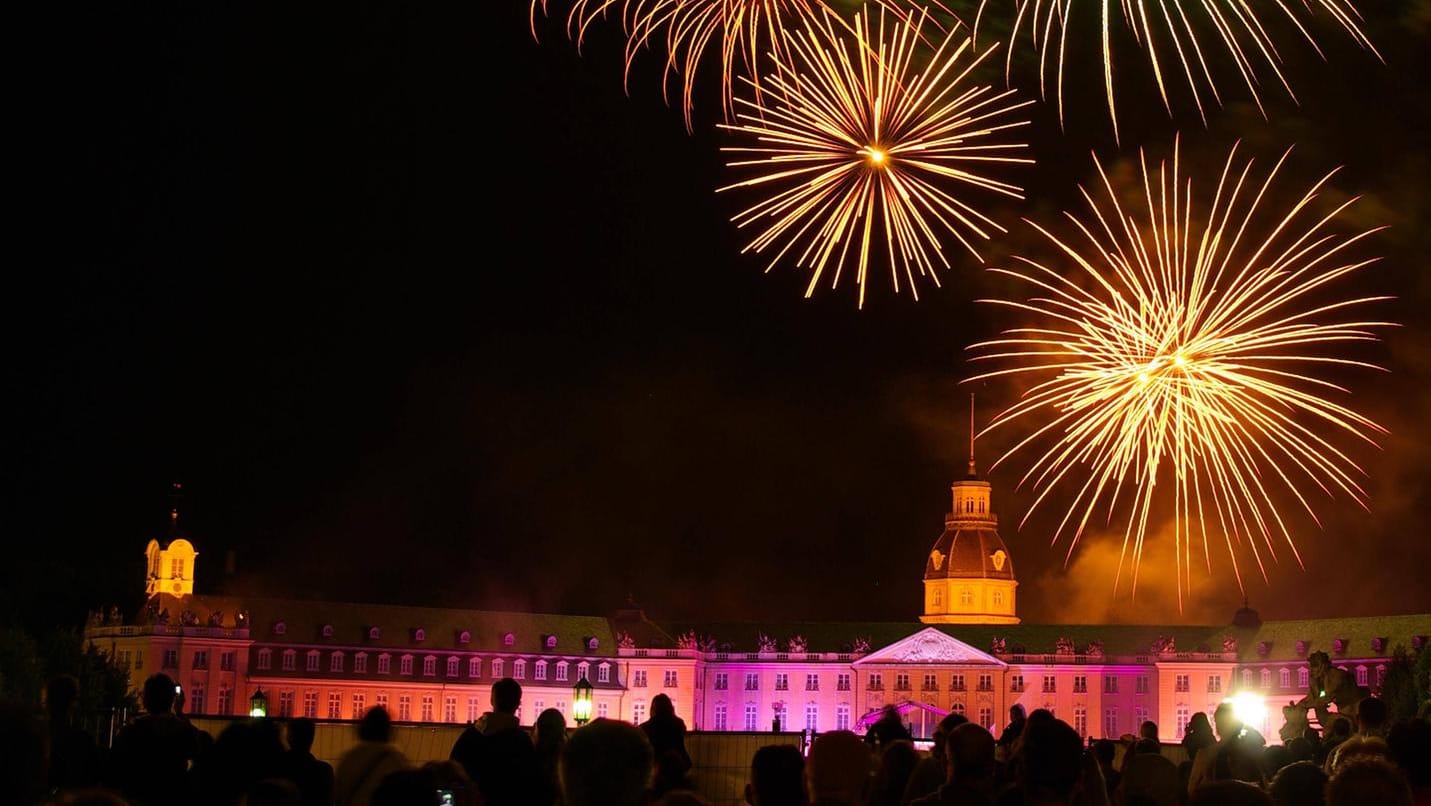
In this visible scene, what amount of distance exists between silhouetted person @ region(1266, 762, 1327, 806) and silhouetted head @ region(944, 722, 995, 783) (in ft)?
5.89

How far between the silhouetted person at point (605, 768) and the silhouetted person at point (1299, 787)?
3262 mm

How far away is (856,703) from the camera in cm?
13012

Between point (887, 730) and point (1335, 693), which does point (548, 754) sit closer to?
point (887, 730)

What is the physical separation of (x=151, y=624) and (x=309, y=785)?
349 ft

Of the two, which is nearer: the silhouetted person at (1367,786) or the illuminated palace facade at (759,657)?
the silhouetted person at (1367,786)

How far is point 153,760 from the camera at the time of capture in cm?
1320

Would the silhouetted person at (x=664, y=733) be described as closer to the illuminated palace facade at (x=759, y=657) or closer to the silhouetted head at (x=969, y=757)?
the silhouetted head at (x=969, y=757)

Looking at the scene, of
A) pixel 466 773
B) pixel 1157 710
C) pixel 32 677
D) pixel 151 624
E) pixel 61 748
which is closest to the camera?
pixel 466 773

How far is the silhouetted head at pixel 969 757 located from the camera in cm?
1163

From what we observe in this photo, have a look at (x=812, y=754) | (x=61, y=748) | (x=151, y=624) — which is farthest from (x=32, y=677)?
(x=812, y=754)

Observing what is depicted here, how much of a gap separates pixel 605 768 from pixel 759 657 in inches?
4815

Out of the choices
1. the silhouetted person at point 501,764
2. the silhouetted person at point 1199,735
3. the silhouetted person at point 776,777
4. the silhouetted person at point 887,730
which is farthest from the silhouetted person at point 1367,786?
the silhouetted person at point 1199,735

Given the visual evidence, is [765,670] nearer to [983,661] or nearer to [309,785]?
[983,661]

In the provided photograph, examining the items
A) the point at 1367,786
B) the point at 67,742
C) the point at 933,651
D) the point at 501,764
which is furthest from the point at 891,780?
the point at 933,651
